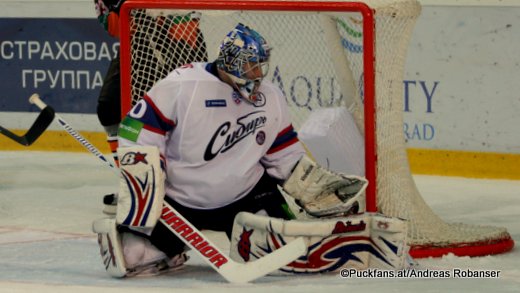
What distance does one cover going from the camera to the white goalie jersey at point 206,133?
3.81 metres

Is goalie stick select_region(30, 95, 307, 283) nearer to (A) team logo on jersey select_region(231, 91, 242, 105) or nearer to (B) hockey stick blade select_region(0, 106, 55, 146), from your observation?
(A) team logo on jersey select_region(231, 91, 242, 105)

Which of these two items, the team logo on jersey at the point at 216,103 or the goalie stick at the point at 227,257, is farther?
the team logo on jersey at the point at 216,103

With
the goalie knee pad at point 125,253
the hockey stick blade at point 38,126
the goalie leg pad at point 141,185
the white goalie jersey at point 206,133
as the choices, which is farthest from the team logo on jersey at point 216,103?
the hockey stick blade at point 38,126

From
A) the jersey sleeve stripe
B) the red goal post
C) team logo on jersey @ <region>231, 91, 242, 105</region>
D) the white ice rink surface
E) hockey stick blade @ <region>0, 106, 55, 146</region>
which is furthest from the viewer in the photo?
hockey stick blade @ <region>0, 106, 55, 146</region>

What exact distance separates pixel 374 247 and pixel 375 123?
1.65ft

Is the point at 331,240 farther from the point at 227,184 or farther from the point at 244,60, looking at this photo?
the point at 244,60

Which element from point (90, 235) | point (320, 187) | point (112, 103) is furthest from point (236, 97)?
point (112, 103)

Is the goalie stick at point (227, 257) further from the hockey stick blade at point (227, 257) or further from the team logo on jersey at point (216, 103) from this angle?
the team logo on jersey at point (216, 103)

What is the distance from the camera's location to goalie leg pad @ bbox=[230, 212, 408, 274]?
3.83 meters

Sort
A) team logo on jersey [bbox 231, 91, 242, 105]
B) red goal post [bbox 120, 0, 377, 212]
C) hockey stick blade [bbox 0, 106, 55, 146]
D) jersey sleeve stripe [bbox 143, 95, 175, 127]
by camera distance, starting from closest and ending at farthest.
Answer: jersey sleeve stripe [bbox 143, 95, 175, 127] → team logo on jersey [bbox 231, 91, 242, 105] → red goal post [bbox 120, 0, 377, 212] → hockey stick blade [bbox 0, 106, 55, 146]

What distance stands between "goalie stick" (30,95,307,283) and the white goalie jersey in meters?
0.14

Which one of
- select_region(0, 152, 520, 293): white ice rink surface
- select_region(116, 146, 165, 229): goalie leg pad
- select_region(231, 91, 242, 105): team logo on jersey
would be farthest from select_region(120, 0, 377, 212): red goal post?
select_region(116, 146, 165, 229): goalie leg pad

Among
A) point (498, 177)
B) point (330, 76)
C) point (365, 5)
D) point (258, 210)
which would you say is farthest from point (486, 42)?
point (258, 210)

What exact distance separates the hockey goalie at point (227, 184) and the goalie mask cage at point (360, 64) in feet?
1.13
